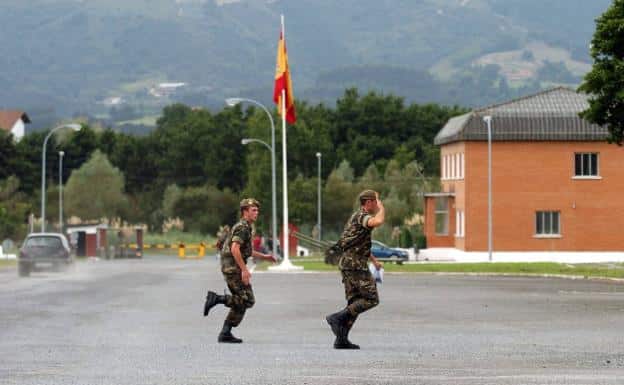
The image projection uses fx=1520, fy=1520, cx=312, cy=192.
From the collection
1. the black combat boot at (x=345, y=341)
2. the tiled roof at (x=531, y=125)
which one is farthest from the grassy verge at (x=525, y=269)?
the black combat boot at (x=345, y=341)

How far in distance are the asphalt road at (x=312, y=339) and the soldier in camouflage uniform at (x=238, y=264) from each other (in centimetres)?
44

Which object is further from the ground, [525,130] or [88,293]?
[525,130]

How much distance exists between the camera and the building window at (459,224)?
7800cm

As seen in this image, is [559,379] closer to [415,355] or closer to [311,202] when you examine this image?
[415,355]

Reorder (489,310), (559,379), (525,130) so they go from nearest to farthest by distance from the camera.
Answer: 1. (559,379)
2. (489,310)
3. (525,130)

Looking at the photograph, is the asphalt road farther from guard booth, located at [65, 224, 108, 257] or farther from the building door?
the building door

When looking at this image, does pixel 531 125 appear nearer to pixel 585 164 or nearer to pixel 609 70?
pixel 585 164

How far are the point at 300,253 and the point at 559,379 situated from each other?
78.7m

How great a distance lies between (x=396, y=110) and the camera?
444 ft

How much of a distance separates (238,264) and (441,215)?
215 ft

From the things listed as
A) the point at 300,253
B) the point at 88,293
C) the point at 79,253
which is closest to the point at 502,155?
the point at 300,253

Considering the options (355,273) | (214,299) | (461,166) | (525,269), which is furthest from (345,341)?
(461,166)

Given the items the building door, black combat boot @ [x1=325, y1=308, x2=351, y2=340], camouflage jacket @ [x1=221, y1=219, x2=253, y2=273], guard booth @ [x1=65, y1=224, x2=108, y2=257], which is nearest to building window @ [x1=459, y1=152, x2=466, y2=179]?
guard booth @ [x1=65, y1=224, x2=108, y2=257]

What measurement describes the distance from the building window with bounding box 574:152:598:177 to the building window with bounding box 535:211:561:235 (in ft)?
7.82
